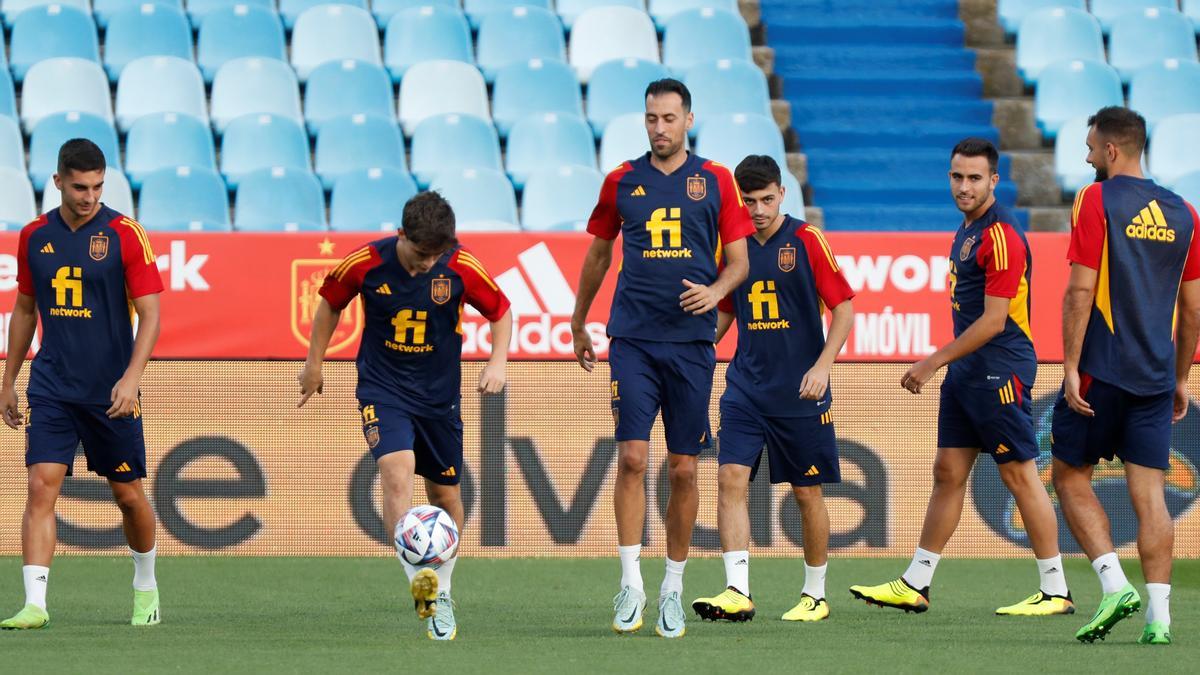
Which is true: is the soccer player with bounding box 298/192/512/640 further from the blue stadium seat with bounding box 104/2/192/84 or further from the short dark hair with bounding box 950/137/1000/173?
the blue stadium seat with bounding box 104/2/192/84

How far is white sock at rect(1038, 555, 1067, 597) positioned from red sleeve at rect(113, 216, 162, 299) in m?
4.34

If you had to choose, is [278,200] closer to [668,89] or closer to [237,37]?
[237,37]

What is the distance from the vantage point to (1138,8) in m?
15.9

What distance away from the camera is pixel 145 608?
751 cm

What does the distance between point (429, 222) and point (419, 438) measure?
1.11 meters

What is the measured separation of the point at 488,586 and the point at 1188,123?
7.81 m

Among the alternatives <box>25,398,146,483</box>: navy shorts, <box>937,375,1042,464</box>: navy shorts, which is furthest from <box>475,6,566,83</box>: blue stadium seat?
<box>25,398,146,483</box>: navy shorts

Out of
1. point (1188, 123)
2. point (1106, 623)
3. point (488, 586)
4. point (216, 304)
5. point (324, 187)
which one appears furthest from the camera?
point (1188, 123)

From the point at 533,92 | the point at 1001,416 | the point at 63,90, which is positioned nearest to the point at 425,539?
the point at 1001,416

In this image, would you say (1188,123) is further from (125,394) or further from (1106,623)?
(125,394)

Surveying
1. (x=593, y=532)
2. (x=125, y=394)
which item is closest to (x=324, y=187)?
(x=593, y=532)

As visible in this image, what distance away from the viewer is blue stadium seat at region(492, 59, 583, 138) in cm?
1395

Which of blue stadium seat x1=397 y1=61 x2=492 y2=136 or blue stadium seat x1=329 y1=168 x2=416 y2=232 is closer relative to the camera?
blue stadium seat x1=329 y1=168 x2=416 y2=232

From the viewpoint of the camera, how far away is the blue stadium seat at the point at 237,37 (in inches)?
558
